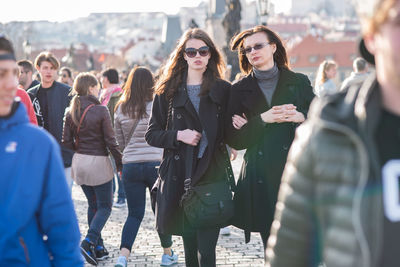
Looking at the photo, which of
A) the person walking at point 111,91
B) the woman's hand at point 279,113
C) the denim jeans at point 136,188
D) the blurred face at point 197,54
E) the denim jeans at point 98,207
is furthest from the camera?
the person walking at point 111,91

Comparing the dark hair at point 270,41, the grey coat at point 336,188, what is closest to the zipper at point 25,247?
the grey coat at point 336,188

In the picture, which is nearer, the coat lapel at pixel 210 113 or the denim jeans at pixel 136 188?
the coat lapel at pixel 210 113

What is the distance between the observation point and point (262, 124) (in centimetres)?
461

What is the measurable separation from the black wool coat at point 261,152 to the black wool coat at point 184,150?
0.14m

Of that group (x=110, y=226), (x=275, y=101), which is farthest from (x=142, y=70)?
(x=110, y=226)

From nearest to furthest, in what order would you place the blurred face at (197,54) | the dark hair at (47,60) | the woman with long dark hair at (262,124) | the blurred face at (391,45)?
the blurred face at (391,45) < the woman with long dark hair at (262,124) < the blurred face at (197,54) < the dark hair at (47,60)

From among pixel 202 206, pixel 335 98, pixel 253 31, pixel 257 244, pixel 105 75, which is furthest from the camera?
pixel 105 75

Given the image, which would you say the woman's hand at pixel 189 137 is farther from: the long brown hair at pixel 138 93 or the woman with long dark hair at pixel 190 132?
the long brown hair at pixel 138 93

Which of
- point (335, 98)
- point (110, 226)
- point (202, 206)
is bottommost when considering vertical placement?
point (110, 226)

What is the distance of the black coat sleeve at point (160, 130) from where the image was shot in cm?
475

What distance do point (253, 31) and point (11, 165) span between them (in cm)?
269

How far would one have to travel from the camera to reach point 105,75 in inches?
371

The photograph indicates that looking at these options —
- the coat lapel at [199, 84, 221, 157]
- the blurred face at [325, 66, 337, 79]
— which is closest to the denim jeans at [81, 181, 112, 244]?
the coat lapel at [199, 84, 221, 157]

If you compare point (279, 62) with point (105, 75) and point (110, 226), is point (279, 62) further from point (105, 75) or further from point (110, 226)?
point (105, 75)
